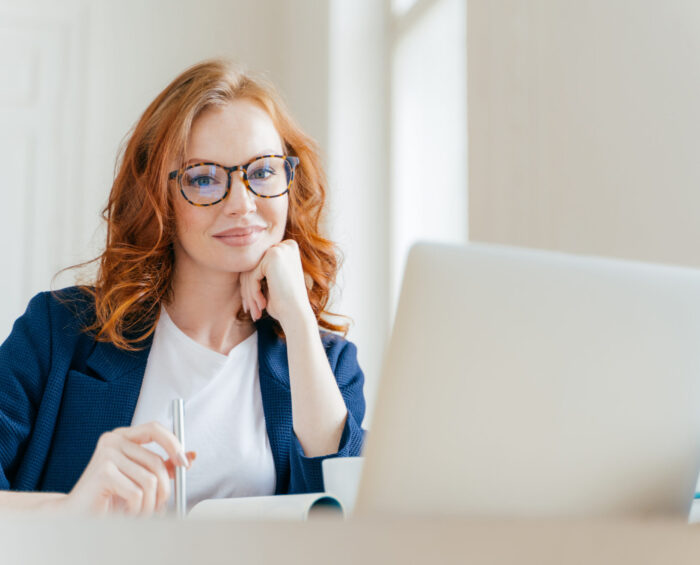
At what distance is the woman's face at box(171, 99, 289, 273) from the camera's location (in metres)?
1.53

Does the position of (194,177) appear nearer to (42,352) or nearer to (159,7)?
(42,352)

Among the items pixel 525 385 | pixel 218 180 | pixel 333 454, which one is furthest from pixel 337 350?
pixel 525 385

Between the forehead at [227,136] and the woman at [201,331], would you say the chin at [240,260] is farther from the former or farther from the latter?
the forehead at [227,136]

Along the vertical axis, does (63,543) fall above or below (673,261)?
below

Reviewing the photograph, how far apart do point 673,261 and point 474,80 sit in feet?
3.07

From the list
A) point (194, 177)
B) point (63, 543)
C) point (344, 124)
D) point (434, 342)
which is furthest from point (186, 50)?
point (63, 543)

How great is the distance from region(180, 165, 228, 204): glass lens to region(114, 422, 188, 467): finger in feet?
2.19

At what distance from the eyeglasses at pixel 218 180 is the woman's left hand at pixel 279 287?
12 cm

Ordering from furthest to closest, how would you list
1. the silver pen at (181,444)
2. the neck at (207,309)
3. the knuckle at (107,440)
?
the neck at (207,309) < the knuckle at (107,440) < the silver pen at (181,444)

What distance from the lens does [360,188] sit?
309 centimetres

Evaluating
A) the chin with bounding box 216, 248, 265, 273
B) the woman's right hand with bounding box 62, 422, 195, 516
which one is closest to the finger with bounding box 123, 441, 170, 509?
the woman's right hand with bounding box 62, 422, 195, 516

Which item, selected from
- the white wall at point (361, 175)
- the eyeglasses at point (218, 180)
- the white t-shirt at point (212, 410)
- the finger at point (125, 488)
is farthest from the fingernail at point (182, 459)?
the white wall at point (361, 175)

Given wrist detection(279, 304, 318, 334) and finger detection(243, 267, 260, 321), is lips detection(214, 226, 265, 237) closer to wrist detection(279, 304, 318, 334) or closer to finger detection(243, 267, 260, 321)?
finger detection(243, 267, 260, 321)

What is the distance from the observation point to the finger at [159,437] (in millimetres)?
826
